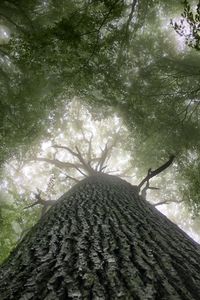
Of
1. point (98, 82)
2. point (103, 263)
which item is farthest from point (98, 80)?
point (103, 263)

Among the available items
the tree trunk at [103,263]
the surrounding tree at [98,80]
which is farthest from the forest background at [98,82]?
the tree trunk at [103,263]

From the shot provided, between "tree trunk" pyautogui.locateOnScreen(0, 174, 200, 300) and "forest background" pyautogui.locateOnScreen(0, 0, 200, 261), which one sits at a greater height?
"forest background" pyautogui.locateOnScreen(0, 0, 200, 261)

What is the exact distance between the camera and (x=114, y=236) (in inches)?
122

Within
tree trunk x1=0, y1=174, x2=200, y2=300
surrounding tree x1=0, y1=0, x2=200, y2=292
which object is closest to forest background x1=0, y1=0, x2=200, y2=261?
surrounding tree x1=0, y1=0, x2=200, y2=292

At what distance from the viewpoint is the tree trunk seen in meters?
1.91

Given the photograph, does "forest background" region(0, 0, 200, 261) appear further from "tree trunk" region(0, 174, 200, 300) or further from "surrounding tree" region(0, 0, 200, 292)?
"tree trunk" region(0, 174, 200, 300)

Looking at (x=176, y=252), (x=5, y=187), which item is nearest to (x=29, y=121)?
(x=5, y=187)

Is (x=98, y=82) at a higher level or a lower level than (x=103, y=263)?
higher

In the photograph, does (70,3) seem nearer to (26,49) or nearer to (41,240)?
(26,49)

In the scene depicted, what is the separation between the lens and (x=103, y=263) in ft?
7.64

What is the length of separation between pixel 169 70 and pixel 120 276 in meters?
11.0

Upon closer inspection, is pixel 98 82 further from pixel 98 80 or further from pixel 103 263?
pixel 103 263

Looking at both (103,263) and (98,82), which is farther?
(98,82)

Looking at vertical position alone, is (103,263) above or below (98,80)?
below
